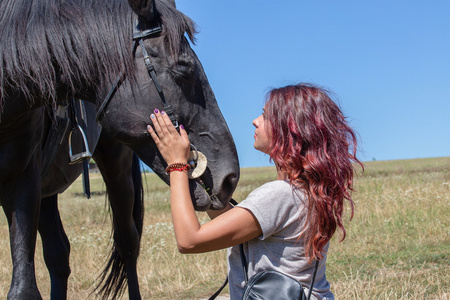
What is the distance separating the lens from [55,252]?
173 inches

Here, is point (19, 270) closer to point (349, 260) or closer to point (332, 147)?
point (332, 147)

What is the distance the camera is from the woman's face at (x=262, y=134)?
219 cm

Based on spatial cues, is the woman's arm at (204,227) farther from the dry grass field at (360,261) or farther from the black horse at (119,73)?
the dry grass field at (360,261)

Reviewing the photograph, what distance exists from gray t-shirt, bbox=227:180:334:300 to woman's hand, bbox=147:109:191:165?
36 cm

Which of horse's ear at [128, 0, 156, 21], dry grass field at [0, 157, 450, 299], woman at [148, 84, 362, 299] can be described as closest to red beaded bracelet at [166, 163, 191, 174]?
woman at [148, 84, 362, 299]

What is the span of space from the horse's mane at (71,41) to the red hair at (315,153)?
741mm

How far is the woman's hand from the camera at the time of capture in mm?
2168

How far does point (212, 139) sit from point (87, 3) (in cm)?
100

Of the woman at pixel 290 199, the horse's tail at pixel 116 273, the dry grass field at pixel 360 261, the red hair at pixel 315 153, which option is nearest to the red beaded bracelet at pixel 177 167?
the woman at pixel 290 199

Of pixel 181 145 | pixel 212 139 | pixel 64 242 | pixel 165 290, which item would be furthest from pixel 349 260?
pixel 181 145

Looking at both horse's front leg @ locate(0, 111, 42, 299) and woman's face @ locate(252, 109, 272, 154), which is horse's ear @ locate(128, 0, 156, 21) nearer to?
woman's face @ locate(252, 109, 272, 154)

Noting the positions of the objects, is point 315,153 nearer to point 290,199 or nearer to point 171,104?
point 290,199

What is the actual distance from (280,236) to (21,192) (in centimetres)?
181

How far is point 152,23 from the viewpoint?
8.34 ft
